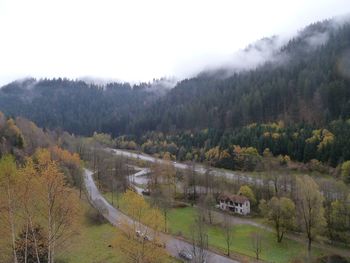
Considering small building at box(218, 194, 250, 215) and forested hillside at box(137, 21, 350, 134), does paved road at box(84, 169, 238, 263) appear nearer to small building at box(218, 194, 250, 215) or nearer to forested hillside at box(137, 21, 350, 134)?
small building at box(218, 194, 250, 215)

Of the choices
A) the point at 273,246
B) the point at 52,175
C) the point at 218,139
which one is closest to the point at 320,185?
the point at 273,246

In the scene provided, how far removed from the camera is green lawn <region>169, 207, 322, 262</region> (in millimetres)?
46375

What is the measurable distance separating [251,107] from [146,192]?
86.6 metres

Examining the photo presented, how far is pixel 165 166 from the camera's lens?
79438mm

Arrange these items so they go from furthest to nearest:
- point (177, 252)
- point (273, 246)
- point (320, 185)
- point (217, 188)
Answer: point (217, 188) → point (320, 185) → point (273, 246) → point (177, 252)

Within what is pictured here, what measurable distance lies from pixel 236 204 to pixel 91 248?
103 ft

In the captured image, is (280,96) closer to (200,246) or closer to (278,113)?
(278,113)

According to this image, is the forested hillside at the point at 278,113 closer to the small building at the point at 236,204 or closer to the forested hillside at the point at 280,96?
the forested hillside at the point at 280,96

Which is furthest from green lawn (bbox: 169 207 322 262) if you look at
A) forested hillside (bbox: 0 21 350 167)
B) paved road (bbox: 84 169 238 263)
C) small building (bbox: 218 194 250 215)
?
forested hillside (bbox: 0 21 350 167)

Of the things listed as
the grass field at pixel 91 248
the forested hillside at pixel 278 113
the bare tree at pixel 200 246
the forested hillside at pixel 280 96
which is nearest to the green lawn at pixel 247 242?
the bare tree at pixel 200 246

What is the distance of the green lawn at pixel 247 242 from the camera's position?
46.4 metres

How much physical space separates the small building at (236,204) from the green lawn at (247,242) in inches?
236

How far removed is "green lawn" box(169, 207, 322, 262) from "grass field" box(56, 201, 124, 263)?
10.5 meters

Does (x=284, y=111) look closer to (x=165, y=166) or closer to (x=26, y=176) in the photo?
(x=165, y=166)
